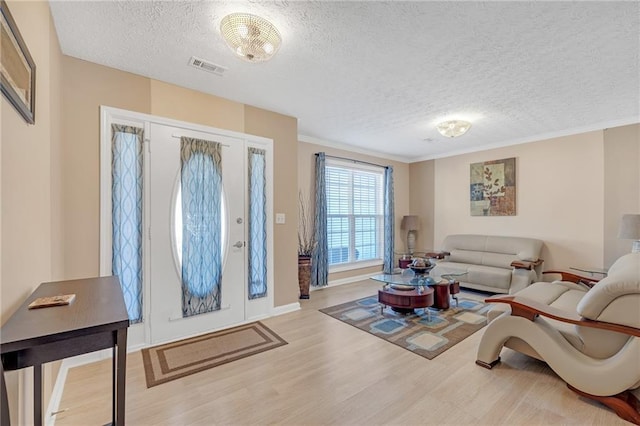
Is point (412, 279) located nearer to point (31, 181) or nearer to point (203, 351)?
point (203, 351)

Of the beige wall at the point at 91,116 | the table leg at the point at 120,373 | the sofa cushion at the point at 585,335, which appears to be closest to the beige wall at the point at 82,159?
the beige wall at the point at 91,116

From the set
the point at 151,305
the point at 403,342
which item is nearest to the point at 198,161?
the point at 151,305

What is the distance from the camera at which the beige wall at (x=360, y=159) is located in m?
4.71

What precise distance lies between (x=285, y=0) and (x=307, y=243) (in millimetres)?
3520

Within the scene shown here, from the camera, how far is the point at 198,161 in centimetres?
299

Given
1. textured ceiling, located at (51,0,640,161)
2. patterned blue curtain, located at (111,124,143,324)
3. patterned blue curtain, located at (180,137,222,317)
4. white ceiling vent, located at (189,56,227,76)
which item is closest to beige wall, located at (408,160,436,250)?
textured ceiling, located at (51,0,640,161)

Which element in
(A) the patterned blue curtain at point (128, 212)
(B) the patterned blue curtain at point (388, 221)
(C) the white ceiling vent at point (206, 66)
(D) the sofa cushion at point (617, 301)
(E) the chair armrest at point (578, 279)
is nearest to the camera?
(D) the sofa cushion at point (617, 301)

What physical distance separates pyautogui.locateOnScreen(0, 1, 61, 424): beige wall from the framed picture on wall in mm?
53

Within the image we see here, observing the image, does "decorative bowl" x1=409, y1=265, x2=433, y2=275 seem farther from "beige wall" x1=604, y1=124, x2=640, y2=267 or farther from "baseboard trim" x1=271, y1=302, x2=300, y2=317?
"beige wall" x1=604, y1=124, x2=640, y2=267

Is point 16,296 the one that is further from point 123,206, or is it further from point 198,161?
point 198,161

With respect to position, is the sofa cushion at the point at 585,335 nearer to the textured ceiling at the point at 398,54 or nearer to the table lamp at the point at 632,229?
the table lamp at the point at 632,229

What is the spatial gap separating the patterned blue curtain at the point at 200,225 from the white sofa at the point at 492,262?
295 centimetres

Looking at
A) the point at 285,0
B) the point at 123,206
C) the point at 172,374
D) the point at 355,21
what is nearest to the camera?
the point at 285,0

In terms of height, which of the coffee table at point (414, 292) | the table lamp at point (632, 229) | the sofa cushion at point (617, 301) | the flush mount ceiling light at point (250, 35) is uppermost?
the flush mount ceiling light at point (250, 35)
